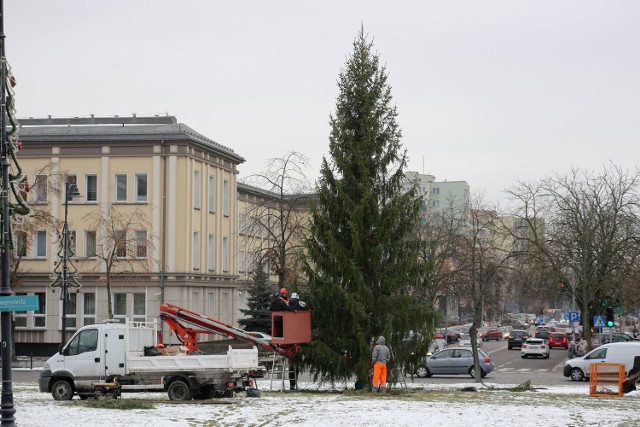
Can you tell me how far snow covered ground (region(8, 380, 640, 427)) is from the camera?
67.8 ft

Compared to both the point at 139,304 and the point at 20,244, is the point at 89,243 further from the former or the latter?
the point at 139,304

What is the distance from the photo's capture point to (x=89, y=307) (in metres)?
62.3

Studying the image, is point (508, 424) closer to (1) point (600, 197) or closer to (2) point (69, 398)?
(2) point (69, 398)

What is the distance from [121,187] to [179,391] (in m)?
37.4

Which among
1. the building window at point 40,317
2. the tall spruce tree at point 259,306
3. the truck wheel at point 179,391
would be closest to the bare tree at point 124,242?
the building window at point 40,317

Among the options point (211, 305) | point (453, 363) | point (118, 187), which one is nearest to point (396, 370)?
point (453, 363)

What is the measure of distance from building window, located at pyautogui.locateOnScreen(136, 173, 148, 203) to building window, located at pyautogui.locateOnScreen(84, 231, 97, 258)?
3.58 meters

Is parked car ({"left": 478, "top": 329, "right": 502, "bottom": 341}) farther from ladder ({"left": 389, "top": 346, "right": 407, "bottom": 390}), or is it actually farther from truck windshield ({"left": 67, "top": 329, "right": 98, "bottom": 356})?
truck windshield ({"left": 67, "top": 329, "right": 98, "bottom": 356})

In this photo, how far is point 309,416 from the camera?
21.7 m

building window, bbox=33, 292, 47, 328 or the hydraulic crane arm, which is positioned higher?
building window, bbox=33, 292, 47, 328

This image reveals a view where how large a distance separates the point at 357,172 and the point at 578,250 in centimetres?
3478

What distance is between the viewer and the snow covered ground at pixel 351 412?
67.8 feet

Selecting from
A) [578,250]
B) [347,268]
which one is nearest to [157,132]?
[578,250]

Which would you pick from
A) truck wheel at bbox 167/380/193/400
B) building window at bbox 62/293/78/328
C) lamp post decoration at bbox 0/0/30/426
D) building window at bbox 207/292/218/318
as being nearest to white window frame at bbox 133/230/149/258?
building window at bbox 62/293/78/328
